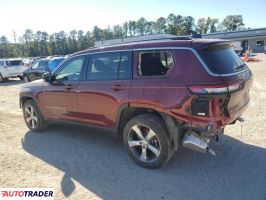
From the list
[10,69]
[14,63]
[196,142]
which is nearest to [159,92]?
[196,142]

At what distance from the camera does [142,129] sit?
438 centimetres

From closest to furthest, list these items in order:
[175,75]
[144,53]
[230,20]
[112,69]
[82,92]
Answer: [175,75]
[144,53]
[112,69]
[82,92]
[230,20]

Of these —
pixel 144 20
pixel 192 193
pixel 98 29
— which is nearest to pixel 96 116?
pixel 192 193

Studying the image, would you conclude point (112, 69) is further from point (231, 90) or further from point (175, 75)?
point (231, 90)

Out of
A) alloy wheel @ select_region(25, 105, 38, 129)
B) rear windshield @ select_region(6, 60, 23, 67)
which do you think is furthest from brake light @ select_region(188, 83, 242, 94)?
rear windshield @ select_region(6, 60, 23, 67)

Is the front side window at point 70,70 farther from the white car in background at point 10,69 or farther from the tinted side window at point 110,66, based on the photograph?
the white car in background at point 10,69

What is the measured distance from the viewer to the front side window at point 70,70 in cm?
525

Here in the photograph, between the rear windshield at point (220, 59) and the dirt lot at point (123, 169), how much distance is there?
1.53 meters

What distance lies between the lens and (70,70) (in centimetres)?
545

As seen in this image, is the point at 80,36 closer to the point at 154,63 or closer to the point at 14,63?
the point at 14,63

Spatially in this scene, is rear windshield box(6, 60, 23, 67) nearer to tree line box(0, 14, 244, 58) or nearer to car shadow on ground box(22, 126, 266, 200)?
car shadow on ground box(22, 126, 266, 200)

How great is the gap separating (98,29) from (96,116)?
111210 millimetres

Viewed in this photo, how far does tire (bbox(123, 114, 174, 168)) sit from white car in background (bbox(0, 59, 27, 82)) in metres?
17.1

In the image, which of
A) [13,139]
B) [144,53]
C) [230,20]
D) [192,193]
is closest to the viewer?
[192,193]
